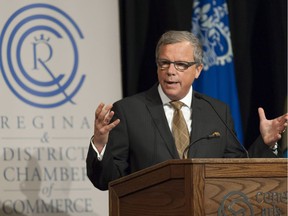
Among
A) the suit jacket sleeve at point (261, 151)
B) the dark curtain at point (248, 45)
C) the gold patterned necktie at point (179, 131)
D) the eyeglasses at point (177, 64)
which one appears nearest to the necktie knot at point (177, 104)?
the gold patterned necktie at point (179, 131)

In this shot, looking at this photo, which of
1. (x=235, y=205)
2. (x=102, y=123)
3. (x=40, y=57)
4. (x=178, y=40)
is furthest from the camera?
(x=40, y=57)

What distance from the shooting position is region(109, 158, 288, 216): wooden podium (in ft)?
9.76

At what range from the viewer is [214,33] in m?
5.45

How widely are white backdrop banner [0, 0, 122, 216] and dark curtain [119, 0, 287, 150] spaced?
325 millimetres

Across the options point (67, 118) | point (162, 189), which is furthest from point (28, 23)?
point (162, 189)

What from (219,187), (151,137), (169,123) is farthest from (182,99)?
(219,187)

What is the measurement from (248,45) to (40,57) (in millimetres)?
1611

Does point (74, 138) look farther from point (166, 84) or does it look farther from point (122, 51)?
point (166, 84)

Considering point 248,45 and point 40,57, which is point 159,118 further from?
point 248,45

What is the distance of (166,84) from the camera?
13.3 ft

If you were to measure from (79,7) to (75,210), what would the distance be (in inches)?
52.4

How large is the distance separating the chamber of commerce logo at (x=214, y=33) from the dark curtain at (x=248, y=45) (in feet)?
0.40

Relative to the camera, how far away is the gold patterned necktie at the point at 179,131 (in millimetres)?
3946

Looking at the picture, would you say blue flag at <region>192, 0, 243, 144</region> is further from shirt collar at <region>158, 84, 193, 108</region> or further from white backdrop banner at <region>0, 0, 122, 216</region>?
shirt collar at <region>158, 84, 193, 108</region>
